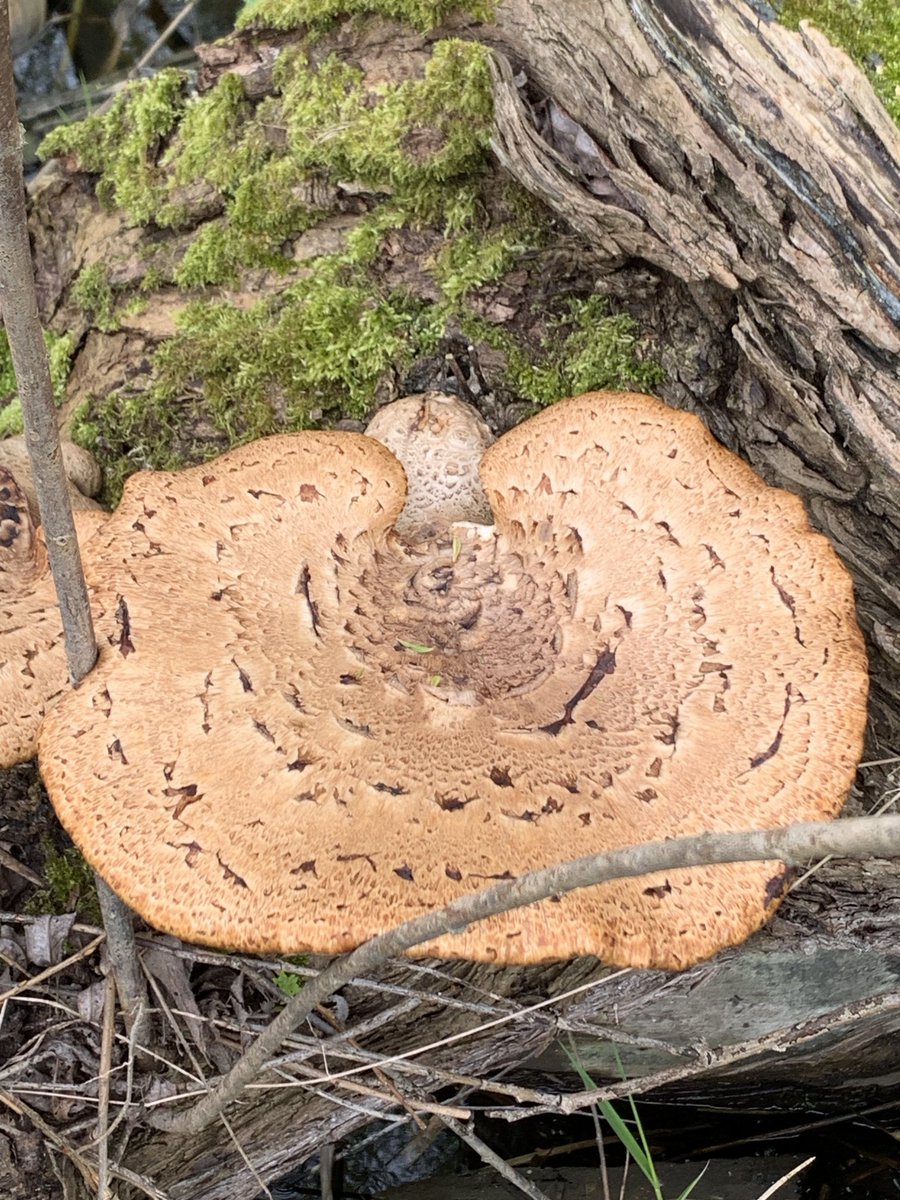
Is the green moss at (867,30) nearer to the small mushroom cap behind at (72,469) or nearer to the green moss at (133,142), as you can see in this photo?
the green moss at (133,142)

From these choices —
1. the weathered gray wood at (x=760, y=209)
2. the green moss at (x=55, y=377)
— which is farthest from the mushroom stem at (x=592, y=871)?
the green moss at (x=55, y=377)

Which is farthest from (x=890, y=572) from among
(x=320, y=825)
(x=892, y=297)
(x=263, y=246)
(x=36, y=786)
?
(x=36, y=786)

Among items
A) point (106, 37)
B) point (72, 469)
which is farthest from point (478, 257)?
point (106, 37)

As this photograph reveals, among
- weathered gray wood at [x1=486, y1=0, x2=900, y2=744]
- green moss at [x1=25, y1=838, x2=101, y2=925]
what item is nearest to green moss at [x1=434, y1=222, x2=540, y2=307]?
weathered gray wood at [x1=486, y1=0, x2=900, y2=744]

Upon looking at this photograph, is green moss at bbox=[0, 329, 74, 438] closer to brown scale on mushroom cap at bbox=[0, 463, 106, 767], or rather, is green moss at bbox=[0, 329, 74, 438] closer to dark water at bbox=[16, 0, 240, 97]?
brown scale on mushroom cap at bbox=[0, 463, 106, 767]

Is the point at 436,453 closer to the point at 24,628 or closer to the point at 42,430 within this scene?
the point at 24,628
